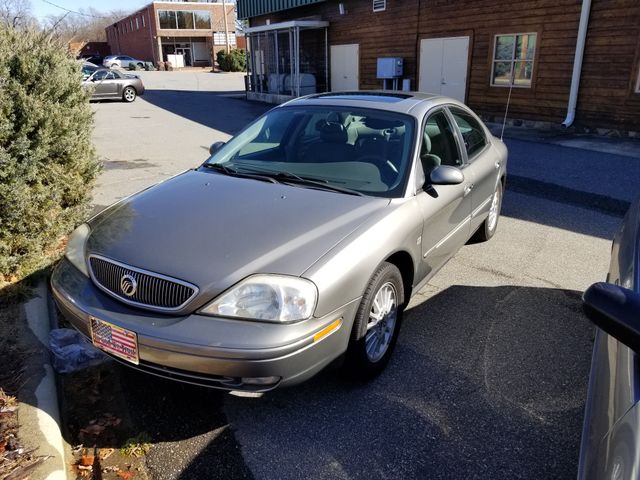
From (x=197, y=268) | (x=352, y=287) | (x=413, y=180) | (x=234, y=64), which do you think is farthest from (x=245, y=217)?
(x=234, y=64)

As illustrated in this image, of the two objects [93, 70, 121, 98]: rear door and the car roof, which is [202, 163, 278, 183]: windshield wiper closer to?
the car roof

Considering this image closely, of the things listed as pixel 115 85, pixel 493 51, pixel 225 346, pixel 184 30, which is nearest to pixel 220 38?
pixel 184 30

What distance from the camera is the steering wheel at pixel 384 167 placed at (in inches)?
132

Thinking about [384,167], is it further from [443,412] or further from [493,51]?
[493,51]

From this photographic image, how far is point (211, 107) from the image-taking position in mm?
19078

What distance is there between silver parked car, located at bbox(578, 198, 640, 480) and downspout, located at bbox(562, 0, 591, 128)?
11237mm

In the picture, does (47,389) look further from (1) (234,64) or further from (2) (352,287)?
(1) (234,64)

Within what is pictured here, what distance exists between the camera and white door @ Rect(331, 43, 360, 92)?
1809 cm

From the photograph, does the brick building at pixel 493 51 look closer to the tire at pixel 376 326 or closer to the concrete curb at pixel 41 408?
the tire at pixel 376 326

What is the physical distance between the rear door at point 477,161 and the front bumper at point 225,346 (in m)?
2.25

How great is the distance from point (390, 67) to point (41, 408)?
1483 centimetres

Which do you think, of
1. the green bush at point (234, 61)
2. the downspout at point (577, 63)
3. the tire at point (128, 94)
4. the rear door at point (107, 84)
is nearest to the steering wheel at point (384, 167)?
the downspout at point (577, 63)

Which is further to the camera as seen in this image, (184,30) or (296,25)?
(184,30)

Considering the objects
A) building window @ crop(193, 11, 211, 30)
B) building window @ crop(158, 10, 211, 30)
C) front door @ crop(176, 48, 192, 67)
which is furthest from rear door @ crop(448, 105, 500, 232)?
building window @ crop(193, 11, 211, 30)
